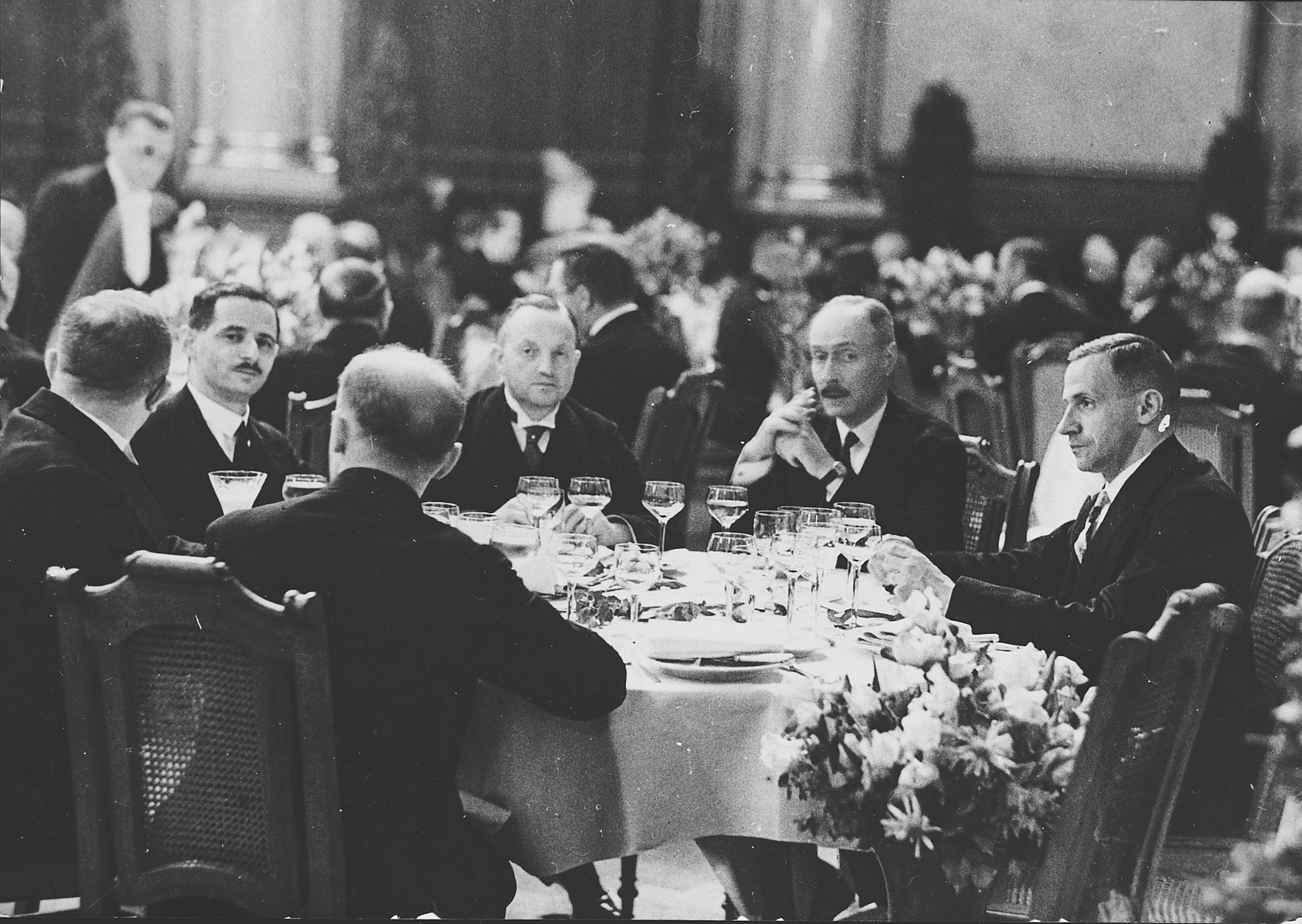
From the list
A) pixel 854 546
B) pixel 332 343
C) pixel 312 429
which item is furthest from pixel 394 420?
pixel 332 343

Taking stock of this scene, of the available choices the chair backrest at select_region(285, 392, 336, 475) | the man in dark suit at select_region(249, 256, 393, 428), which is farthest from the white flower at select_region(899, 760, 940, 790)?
the man in dark suit at select_region(249, 256, 393, 428)

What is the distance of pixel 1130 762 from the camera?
203cm

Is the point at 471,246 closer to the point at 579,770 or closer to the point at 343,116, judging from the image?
the point at 343,116

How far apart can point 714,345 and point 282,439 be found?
2.99 m

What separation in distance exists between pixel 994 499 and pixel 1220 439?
88 centimetres

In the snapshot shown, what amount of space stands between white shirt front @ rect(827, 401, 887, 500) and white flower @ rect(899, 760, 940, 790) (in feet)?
6.40

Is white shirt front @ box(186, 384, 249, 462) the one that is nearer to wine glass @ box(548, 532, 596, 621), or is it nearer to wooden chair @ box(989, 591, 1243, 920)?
wine glass @ box(548, 532, 596, 621)

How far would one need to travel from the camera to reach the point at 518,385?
3.90 m

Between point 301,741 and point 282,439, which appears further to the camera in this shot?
point 282,439

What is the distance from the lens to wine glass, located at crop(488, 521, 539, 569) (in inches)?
111

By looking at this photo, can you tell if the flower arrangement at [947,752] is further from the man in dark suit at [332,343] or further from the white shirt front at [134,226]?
the white shirt front at [134,226]

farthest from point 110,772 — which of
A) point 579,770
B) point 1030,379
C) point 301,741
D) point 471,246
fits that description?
point 471,246

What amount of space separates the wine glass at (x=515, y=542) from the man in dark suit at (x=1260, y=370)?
3.10 metres

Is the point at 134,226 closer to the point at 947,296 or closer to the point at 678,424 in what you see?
the point at 678,424
